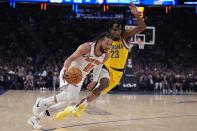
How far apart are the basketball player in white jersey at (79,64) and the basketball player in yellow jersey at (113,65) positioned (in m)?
0.23

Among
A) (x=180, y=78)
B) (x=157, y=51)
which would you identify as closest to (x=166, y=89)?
(x=180, y=78)

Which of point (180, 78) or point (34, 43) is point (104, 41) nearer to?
point (180, 78)

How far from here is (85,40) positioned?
25.6 m

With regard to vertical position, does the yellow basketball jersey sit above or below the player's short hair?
below

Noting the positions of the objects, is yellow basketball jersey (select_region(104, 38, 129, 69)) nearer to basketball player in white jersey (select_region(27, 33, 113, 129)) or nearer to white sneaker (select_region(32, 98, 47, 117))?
basketball player in white jersey (select_region(27, 33, 113, 129))

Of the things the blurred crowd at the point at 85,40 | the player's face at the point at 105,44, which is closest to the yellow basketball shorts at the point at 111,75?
the player's face at the point at 105,44

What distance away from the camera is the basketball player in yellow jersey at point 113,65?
25.9 feet

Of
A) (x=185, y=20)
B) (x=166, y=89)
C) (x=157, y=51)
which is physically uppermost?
(x=185, y=20)

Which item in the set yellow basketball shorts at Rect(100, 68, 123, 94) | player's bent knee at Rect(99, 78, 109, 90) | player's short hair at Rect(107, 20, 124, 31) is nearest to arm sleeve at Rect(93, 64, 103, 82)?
player's bent knee at Rect(99, 78, 109, 90)

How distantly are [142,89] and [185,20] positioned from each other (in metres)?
7.42

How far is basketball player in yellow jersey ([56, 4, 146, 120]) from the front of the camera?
A: 789 cm

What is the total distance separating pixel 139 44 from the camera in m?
20.6

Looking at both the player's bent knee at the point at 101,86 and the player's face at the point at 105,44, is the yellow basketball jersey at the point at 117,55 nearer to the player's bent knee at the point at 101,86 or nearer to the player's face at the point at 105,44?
the player's bent knee at the point at 101,86

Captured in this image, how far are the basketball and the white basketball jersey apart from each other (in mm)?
221
